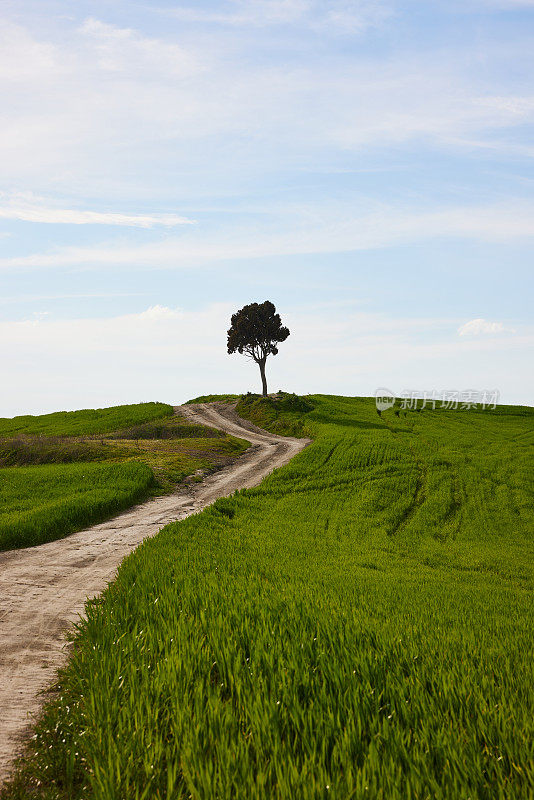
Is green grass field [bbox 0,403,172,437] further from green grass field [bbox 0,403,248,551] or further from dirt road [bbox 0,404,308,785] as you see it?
dirt road [bbox 0,404,308,785]

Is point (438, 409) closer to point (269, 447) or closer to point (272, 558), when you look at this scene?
point (269, 447)

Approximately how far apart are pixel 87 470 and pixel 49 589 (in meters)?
19.9

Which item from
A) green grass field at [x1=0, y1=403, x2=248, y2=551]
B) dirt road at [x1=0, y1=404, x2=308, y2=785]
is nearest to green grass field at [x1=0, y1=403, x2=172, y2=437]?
green grass field at [x1=0, y1=403, x2=248, y2=551]

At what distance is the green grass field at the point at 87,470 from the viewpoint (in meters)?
22.7

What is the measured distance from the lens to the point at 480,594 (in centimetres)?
1495

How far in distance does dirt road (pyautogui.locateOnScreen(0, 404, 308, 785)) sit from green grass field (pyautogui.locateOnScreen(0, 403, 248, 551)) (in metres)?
1.14

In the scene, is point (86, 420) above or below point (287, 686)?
above

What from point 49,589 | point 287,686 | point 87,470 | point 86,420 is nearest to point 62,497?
point 87,470

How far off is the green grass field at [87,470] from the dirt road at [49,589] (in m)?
1.14

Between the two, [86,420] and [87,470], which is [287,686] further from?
[86,420]

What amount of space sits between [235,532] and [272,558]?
4761 mm

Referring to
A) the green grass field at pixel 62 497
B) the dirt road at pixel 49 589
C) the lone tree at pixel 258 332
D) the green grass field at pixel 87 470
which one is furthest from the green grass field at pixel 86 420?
the dirt road at pixel 49 589

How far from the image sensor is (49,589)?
14977 mm

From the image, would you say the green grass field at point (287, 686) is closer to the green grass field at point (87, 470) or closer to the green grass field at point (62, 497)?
the green grass field at point (62, 497)
